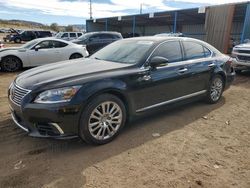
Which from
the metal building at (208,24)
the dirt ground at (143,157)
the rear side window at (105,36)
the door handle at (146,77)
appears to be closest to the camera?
the dirt ground at (143,157)

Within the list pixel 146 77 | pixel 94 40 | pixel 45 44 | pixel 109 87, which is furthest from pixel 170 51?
pixel 94 40

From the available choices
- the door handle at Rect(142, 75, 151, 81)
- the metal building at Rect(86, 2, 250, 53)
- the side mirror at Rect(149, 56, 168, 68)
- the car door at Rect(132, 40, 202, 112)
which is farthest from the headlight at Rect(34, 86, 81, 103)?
the metal building at Rect(86, 2, 250, 53)

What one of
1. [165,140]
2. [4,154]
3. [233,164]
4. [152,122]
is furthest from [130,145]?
[4,154]

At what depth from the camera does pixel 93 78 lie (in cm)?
354

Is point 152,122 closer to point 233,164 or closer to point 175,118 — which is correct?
point 175,118

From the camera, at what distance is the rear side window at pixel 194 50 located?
496 centimetres

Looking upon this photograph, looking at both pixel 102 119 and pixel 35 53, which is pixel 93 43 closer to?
pixel 35 53

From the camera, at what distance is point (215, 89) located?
570 cm

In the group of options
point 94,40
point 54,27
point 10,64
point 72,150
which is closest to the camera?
point 72,150

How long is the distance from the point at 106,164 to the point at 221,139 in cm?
196

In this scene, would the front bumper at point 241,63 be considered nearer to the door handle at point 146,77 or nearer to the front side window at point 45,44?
the door handle at point 146,77

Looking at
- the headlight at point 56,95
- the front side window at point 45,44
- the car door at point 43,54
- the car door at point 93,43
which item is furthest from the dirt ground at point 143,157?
the car door at point 93,43

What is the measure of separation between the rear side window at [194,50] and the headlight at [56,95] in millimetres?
2647

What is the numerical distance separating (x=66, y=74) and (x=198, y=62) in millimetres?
2790
